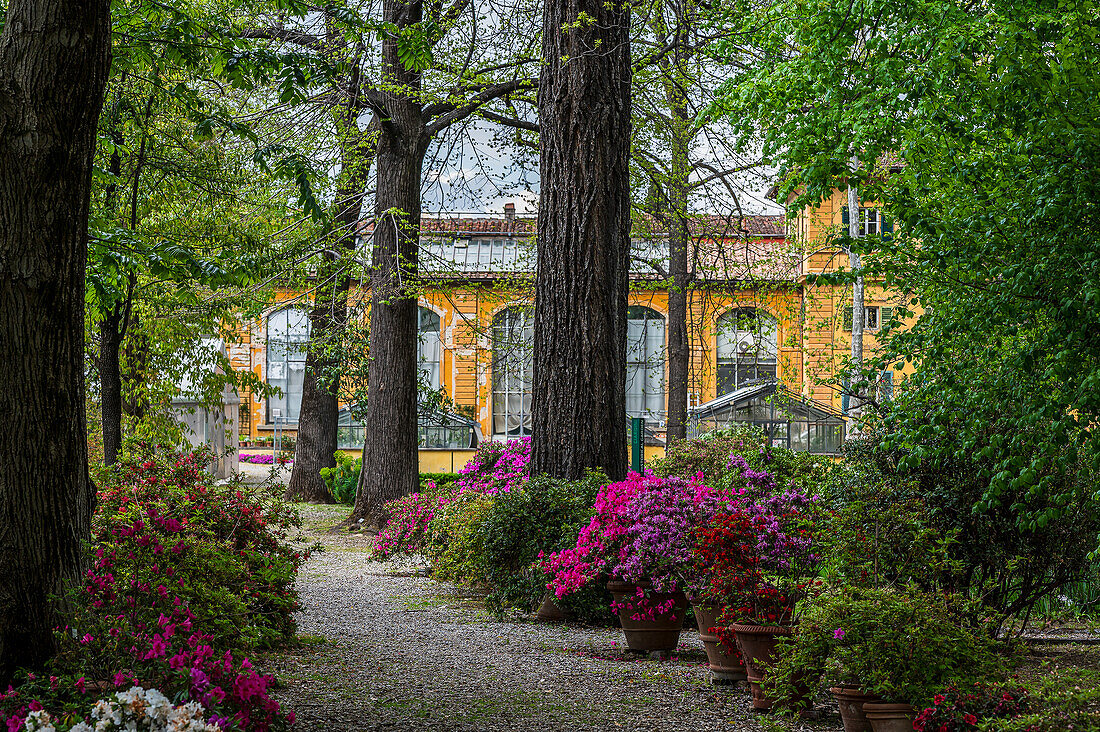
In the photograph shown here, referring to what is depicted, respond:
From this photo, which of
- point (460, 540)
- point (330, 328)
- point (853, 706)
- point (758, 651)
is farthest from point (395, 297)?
point (853, 706)

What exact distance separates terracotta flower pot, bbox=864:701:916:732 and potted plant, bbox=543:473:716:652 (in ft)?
6.61

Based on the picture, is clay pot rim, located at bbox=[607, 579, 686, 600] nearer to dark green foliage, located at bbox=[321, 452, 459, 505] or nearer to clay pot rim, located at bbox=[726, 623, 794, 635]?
clay pot rim, located at bbox=[726, 623, 794, 635]

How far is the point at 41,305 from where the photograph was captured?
3080mm

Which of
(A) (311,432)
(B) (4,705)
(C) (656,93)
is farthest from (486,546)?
(A) (311,432)

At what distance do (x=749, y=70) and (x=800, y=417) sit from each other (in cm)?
1788

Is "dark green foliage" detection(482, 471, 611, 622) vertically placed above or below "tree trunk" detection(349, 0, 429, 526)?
below

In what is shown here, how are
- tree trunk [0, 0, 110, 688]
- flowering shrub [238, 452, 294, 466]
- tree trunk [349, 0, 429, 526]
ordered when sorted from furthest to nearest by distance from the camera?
1. flowering shrub [238, 452, 294, 466]
2. tree trunk [349, 0, 429, 526]
3. tree trunk [0, 0, 110, 688]

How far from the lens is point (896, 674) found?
3555 millimetres

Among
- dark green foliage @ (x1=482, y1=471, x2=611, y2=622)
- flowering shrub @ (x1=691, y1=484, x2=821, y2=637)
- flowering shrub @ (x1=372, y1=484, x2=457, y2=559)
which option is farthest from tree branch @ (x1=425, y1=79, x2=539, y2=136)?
flowering shrub @ (x1=691, y1=484, x2=821, y2=637)

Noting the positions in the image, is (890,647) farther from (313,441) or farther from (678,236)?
(313,441)

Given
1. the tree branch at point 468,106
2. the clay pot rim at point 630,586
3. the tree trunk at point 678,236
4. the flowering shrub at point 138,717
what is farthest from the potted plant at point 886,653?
the tree branch at point 468,106

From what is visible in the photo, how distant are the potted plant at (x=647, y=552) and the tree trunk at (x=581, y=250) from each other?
5.35ft

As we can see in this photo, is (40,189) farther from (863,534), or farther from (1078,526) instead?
(1078,526)

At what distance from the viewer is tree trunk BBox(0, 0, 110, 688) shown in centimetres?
302
